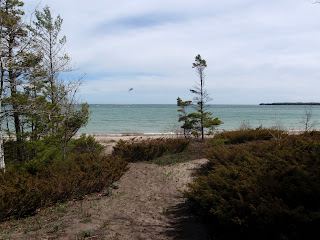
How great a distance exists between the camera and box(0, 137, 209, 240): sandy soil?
153 inches

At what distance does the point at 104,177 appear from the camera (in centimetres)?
643

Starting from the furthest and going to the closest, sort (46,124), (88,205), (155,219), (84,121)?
(84,121)
(46,124)
(88,205)
(155,219)

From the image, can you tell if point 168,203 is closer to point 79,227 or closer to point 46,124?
point 79,227

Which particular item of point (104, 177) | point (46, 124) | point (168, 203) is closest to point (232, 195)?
point (168, 203)

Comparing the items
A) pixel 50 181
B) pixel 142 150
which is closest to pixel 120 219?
pixel 50 181

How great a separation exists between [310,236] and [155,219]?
252 centimetres

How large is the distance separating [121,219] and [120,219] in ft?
0.06

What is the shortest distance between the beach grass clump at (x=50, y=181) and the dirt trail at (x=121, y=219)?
9.5 inches

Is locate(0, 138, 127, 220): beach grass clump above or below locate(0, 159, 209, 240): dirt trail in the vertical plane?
above

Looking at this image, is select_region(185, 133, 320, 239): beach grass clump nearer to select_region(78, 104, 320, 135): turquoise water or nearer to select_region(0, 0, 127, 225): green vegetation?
select_region(0, 0, 127, 225): green vegetation

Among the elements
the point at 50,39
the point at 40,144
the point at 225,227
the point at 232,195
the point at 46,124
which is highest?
the point at 50,39

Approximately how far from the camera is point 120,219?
4.53 meters

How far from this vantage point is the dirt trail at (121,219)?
3.88 metres

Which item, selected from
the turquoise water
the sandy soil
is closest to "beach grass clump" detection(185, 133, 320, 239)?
the sandy soil
